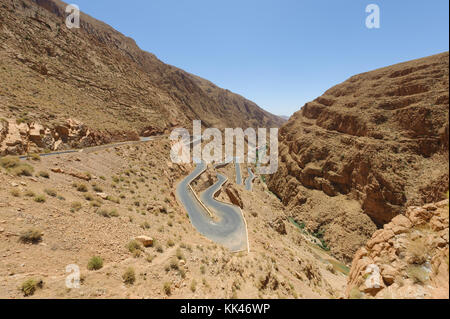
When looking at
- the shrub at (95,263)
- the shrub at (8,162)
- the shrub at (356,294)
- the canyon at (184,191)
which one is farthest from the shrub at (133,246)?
the shrub at (8,162)

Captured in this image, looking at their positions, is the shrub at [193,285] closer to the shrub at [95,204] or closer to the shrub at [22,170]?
the shrub at [95,204]

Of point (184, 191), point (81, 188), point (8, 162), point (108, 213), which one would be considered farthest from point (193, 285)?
point (184, 191)

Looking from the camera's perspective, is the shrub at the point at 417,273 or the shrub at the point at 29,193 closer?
the shrub at the point at 417,273

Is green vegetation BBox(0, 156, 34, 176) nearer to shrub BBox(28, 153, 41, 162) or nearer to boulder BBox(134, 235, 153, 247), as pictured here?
shrub BBox(28, 153, 41, 162)

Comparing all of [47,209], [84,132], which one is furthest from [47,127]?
[47,209]

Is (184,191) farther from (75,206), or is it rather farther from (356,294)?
(356,294)
